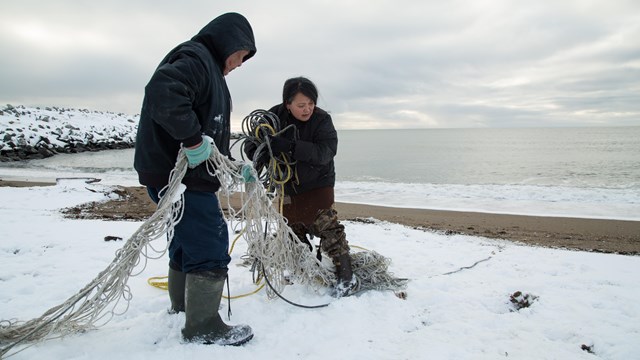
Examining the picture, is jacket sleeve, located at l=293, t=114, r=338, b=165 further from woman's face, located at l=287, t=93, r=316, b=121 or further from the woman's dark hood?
the woman's dark hood

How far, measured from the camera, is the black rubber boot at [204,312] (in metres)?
2.27

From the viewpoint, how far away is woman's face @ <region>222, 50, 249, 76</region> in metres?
2.42

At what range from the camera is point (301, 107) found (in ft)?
10.3

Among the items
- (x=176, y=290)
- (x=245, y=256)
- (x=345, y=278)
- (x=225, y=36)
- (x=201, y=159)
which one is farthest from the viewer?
(x=245, y=256)

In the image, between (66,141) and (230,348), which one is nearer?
(230,348)

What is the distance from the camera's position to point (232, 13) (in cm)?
237

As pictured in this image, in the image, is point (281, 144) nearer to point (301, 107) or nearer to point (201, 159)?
point (301, 107)

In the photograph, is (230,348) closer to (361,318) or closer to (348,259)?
(361,318)

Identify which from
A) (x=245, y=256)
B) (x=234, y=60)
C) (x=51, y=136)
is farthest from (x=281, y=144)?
(x=51, y=136)

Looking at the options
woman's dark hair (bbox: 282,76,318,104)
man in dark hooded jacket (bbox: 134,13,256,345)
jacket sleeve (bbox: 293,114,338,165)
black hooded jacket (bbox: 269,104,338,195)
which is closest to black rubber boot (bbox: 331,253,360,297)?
black hooded jacket (bbox: 269,104,338,195)

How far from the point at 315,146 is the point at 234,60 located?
3.11 ft

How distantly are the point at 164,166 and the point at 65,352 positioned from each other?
3.79 feet

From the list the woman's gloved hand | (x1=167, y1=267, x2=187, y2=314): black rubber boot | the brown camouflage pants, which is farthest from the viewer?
the brown camouflage pants

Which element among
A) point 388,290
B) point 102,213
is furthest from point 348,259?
point 102,213
